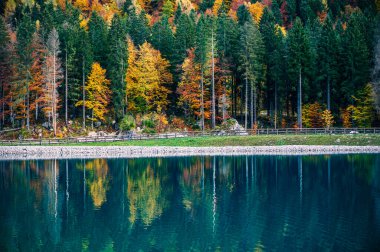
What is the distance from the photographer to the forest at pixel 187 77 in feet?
232

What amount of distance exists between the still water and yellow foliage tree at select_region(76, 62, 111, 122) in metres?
21.7

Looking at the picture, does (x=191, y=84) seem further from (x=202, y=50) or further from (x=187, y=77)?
(x=202, y=50)

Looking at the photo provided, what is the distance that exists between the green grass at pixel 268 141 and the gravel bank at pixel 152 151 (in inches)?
53.6

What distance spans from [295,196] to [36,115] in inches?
1845

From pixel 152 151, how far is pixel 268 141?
1395cm

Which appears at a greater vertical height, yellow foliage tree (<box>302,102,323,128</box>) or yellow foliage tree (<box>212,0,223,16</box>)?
yellow foliage tree (<box>212,0,223,16</box>)

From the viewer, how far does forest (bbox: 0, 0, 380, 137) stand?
232 ft

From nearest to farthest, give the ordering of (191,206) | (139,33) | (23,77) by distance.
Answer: (191,206), (23,77), (139,33)

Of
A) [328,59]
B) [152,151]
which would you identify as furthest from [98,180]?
[328,59]

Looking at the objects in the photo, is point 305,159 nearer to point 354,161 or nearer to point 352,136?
point 354,161

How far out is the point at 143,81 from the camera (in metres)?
75.4

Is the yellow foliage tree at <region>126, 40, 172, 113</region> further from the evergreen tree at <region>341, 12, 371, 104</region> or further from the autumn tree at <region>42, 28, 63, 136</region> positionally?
the evergreen tree at <region>341, 12, 371, 104</region>

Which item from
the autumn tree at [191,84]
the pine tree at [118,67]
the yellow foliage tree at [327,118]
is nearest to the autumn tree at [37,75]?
the pine tree at [118,67]

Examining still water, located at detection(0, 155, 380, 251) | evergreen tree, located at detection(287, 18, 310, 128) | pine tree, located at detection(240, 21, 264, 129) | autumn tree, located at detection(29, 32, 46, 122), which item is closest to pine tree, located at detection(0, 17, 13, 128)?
autumn tree, located at detection(29, 32, 46, 122)
